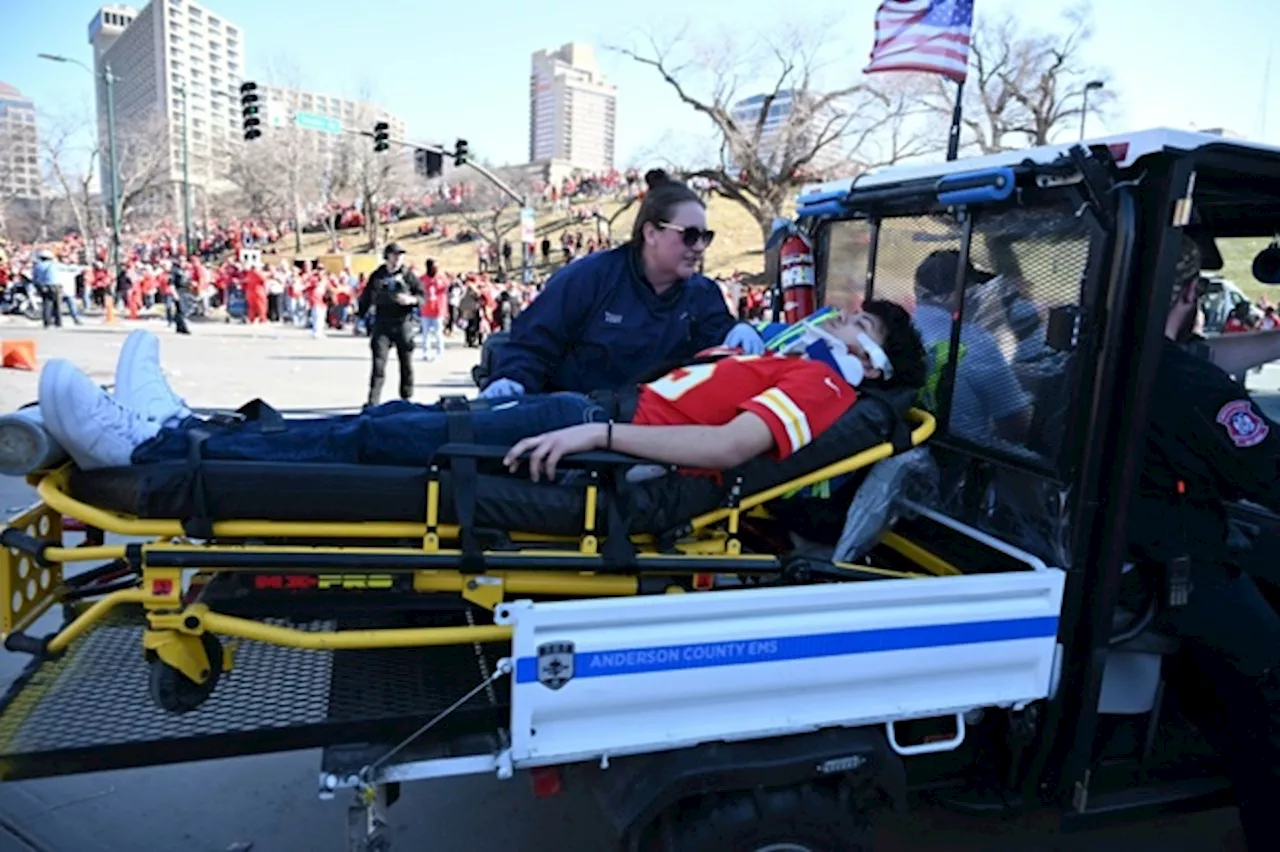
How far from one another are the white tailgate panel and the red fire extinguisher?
1920mm

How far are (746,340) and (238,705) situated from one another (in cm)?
210

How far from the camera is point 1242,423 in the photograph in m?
2.60

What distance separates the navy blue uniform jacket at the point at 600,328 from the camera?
3.80 m

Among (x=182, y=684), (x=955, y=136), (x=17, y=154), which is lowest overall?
(x=182, y=684)

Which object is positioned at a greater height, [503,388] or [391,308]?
[391,308]

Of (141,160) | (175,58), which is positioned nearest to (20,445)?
(141,160)

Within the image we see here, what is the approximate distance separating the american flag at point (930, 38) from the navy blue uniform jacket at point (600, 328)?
3975 mm

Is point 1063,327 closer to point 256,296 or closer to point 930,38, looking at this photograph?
point 930,38

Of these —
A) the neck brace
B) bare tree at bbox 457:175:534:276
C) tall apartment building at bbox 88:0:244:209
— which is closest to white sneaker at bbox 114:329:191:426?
the neck brace

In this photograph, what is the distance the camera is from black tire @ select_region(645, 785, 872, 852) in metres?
2.37

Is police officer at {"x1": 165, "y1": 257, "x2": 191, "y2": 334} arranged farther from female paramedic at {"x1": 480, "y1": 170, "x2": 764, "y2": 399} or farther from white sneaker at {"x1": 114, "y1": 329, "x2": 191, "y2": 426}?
white sneaker at {"x1": 114, "y1": 329, "x2": 191, "y2": 426}

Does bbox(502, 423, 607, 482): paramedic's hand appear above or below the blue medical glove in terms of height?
below

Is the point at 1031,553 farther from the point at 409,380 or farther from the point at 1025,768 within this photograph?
the point at 409,380

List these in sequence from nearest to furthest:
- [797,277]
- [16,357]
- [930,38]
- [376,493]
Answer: [376,493], [797,277], [930,38], [16,357]
